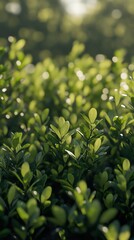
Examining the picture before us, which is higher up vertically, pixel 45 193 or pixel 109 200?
pixel 45 193

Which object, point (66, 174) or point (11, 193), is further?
point (66, 174)

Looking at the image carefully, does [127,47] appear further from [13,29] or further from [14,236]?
[14,236]

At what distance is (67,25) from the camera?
11953 mm

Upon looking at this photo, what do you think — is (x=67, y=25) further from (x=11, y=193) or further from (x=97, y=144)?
(x=11, y=193)

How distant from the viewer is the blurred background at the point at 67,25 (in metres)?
11.4

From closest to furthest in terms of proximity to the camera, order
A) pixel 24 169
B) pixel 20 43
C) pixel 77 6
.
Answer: pixel 24 169, pixel 20 43, pixel 77 6

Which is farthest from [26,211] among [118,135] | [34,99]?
[34,99]

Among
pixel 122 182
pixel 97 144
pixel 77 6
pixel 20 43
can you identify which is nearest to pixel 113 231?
pixel 122 182

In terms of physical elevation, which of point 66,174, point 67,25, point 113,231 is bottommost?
point 67,25

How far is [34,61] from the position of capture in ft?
38.4

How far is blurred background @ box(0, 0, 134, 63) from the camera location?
37.3 feet

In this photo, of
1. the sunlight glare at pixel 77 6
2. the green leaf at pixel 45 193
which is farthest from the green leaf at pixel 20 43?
the sunlight glare at pixel 77 6

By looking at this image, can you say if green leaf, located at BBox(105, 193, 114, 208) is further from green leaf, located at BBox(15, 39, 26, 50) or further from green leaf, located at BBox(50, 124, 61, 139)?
green leaf, located at BBox(15, 39, 26, 50)

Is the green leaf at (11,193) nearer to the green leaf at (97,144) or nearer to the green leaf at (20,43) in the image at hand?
the green leaf at (97,144)
